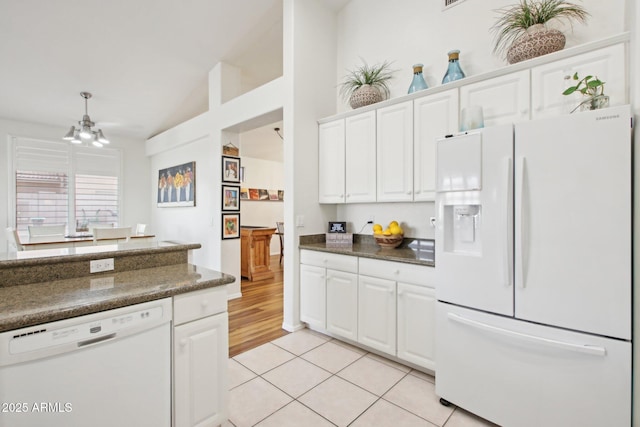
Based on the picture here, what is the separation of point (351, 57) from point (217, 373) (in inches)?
137

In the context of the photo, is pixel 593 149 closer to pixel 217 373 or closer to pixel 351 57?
pixel 217 373

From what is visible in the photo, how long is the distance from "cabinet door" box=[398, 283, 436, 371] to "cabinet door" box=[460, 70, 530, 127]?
138 cm

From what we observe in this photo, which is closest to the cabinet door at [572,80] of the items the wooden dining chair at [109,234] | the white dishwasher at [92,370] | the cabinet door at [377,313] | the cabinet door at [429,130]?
the cabinet door at [429,130]

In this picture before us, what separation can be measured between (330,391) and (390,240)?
1372 millimetres

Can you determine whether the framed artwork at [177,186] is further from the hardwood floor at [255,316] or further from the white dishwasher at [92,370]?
the white dishwasher at [92,370]

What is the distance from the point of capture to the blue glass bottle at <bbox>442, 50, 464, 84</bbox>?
8.16 feet

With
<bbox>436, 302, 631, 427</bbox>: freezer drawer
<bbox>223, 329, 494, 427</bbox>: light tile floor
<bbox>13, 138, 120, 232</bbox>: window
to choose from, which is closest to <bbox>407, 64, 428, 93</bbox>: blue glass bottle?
<bbox>436, 302, 631, 427</bbox>: freezer drawer

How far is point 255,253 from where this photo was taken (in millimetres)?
5605

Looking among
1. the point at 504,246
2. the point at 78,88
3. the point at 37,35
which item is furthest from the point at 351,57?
the point at 78,88

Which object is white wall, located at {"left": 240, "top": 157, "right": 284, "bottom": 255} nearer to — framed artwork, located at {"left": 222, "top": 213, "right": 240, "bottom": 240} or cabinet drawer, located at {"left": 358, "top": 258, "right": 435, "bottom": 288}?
framed artwork, located at {"left": 222, "top": 213, "right": 240, "bottom": 240}

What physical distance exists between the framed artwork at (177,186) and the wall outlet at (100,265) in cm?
333

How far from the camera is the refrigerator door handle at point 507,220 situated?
1674 mm

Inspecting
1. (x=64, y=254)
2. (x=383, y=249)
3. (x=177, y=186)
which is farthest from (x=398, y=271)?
(x=177, y=186)

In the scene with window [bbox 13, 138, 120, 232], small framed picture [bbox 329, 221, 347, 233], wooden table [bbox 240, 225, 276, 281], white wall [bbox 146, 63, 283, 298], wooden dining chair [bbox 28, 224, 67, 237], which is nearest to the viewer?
small framed picture [bbox 329, 221, 347, 233]
